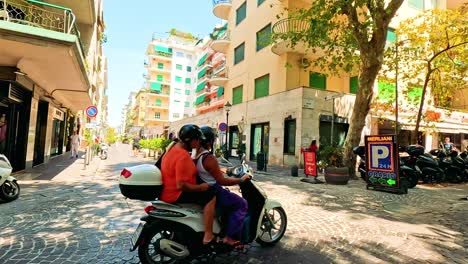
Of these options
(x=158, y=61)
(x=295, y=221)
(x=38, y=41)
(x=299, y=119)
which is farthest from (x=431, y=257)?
(x=158, y=61)

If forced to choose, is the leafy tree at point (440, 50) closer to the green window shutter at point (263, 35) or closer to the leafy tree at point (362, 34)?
the leafy tree at point (362, 34)

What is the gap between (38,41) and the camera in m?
7.26

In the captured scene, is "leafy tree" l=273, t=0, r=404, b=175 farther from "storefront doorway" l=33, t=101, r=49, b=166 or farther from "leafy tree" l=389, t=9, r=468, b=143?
"storefront doorway" l=33, t=101, r=49, b=166

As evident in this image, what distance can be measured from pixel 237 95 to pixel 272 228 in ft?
71.0

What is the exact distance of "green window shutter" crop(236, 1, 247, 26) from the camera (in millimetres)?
24916

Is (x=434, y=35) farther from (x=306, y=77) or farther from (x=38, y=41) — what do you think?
(x=38, y=41)

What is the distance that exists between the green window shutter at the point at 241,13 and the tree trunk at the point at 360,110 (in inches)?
615

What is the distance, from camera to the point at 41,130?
1518 centimetres

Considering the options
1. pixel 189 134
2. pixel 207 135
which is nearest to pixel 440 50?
pixel 207 135

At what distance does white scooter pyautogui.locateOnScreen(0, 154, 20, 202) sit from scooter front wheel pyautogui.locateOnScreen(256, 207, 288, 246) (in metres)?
5.26

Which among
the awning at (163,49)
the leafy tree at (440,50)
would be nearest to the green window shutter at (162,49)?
the awning at (163,49)

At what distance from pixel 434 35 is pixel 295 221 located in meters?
14.9

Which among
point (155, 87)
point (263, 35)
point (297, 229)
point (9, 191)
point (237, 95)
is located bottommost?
point (297, 229)

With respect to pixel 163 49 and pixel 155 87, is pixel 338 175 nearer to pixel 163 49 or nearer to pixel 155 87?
pixel 155 87
